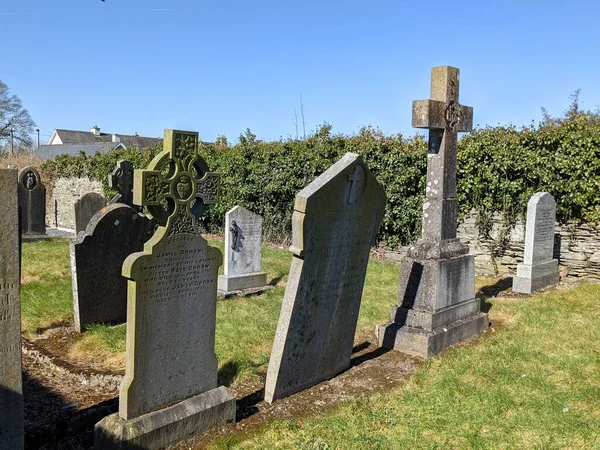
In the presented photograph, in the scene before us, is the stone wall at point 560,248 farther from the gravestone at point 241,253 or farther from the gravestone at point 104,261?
the gravestone at point 104,261

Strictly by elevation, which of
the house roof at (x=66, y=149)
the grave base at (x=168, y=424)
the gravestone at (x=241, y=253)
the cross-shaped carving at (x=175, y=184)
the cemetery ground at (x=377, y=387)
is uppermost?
the house roof at (x=66, y=149)

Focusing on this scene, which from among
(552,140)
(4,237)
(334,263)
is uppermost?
(552,140)

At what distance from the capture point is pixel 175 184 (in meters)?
4.20

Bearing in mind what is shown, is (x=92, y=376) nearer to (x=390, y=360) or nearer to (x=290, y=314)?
(x=290, y=314)

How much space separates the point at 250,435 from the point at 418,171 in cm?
907

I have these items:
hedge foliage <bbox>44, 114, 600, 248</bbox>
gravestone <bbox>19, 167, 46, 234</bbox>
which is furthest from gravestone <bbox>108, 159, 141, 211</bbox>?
gravestone <bbox>19, 167, 46, 234</bbox>

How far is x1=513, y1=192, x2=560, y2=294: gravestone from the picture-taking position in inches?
379

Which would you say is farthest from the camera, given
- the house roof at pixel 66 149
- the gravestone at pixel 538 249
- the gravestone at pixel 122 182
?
the house roof at pixel 66 149

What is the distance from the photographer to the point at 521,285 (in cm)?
961

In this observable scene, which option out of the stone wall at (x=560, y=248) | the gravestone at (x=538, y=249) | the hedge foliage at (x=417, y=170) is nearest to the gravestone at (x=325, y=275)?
the gravestone at (x=538, y=249)

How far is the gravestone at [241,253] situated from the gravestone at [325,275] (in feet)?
13.1

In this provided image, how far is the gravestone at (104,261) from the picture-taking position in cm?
704

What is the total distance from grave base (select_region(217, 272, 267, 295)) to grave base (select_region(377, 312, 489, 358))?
3418mm

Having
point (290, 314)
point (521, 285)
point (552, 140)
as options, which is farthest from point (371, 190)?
point (552, 140)
